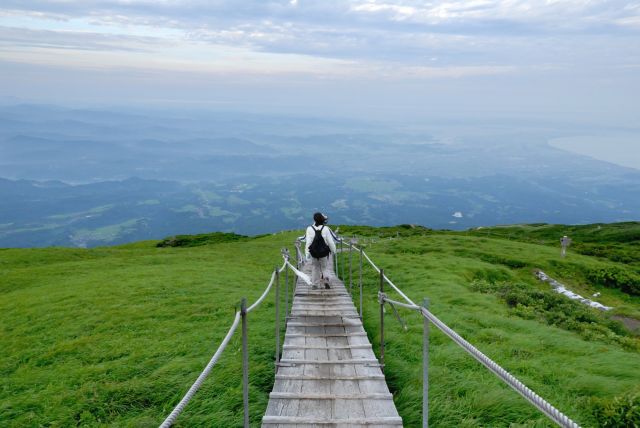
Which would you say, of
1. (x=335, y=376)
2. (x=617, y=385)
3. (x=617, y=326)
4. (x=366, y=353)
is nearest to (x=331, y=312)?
(x=366, y=353)

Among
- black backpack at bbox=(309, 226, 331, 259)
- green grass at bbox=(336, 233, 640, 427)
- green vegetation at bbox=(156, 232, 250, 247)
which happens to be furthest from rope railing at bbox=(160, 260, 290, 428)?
green vegetation at bbox=(156, 232, 250, 247)

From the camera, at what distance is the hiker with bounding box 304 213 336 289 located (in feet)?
42.4

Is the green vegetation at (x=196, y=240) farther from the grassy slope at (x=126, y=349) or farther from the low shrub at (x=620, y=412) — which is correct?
the low shrub at (x=620, y=412)

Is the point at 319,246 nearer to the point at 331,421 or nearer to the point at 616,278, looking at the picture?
the point at 331,421

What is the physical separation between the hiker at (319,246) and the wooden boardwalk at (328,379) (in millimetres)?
2663

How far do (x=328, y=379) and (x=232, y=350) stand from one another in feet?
8.61

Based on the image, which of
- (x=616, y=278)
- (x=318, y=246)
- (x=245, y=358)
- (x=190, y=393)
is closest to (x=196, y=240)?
(x=318, y=246)

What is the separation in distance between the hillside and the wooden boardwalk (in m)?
0.40

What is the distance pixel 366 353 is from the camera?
8336mm

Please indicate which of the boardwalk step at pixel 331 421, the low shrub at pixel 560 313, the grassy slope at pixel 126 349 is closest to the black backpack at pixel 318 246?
the grassy slope at pixel 126 349

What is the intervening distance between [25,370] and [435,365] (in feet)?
29.4

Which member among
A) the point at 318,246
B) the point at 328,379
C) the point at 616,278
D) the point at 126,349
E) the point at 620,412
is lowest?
the point at 616,278

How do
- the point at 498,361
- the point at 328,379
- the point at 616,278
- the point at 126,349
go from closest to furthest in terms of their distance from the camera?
the point at 328,379, the point at 498,361, the point at 126,349, the point at 616,278

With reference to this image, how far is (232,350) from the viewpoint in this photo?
862 cm
